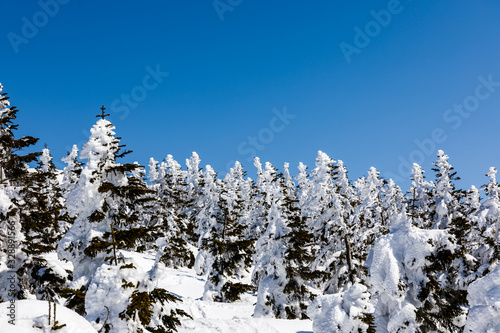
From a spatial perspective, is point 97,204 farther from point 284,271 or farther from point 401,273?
point 284,271

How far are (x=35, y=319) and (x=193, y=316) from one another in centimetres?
1914

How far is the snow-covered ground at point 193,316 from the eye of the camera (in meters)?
6.11

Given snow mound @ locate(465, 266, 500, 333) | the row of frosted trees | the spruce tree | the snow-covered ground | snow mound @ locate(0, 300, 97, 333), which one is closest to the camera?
snow mound @ locate(0, 300, 97, 333)

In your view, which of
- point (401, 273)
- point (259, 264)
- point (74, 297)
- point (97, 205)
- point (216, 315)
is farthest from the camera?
point (216, 315)

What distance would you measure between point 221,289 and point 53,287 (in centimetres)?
1556

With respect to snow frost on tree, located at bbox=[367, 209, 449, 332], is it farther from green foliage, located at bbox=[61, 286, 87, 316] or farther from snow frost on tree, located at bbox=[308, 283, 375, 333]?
green foliage, located at bbox=[61, 286, 87, 316]

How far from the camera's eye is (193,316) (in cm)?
2375

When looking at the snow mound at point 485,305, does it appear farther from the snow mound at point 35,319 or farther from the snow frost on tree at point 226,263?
the snow frost on tree at point 226,263

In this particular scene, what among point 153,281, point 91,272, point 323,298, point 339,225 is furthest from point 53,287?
point 339,225

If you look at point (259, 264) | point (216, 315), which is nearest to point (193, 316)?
point (216, 315)

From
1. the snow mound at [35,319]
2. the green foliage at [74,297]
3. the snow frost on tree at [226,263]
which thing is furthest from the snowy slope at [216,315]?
the snow mound at [35,319]

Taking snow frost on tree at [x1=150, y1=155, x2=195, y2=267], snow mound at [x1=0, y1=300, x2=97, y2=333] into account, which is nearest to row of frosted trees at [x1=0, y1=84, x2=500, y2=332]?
snow mound at [x1=0, y1=300, x2=97, y2=333]

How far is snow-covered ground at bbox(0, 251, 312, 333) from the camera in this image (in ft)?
20.1

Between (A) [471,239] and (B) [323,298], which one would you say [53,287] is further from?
(A) [471,239]
